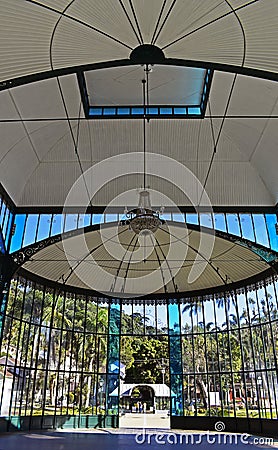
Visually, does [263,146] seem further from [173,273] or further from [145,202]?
[173,273]

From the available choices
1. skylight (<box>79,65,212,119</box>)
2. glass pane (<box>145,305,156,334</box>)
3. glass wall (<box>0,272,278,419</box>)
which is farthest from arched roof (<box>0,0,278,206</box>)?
glass pane (<box>145,305,156,334</box>)

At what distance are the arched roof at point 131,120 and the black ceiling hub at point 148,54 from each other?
117 mm

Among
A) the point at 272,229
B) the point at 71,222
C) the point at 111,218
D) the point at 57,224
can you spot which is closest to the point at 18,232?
the point at 57,224

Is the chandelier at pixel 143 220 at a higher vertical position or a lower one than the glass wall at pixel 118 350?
higher

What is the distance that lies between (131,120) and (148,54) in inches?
259

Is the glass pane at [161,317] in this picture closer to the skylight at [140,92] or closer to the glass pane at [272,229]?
the glass pane at [272,229]

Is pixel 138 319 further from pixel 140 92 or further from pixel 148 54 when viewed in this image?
pixel 148 54

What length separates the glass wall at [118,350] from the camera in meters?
20.0

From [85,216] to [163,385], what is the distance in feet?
62.6

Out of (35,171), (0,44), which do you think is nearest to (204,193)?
(35,171)

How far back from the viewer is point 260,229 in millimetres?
17203

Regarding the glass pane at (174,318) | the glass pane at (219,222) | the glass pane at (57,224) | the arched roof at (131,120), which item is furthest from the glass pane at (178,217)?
the glass pane at (174,318)

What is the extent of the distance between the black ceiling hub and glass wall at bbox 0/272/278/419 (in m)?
14.7

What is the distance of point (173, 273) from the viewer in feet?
78.6
